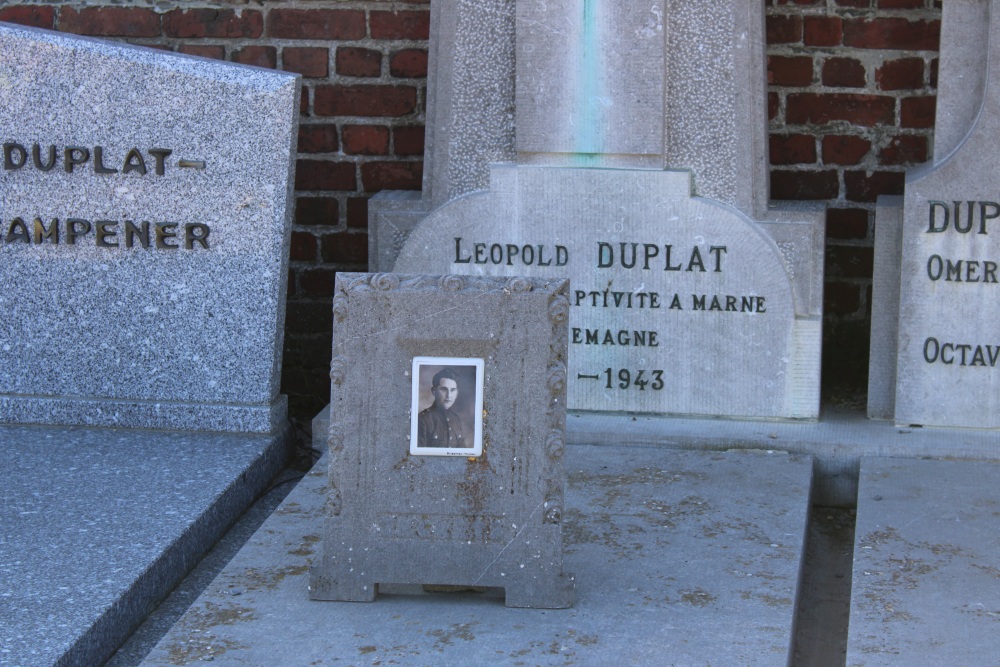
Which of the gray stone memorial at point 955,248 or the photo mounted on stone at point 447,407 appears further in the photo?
the gray stone memorial at point 955,248

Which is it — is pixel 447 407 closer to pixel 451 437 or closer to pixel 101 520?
pixel 451 437

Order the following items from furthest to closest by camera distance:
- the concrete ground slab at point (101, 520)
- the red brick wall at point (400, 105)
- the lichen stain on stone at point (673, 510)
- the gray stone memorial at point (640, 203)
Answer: the red brick wall at point (400, 105) < the gray stone memorial at point (640, 203) < the lichen stain on stone at point (673, 510) < the concrete ground slab at point (101, 520)

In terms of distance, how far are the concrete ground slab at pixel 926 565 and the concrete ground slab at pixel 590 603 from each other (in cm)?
14

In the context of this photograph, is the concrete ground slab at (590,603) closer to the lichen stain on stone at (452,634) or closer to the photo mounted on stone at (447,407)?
the lichen stain on stone at (452,634)

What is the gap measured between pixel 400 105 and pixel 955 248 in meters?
1.69

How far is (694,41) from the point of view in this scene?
3.53 meters

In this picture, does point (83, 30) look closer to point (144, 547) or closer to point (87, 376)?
point (87, 376)

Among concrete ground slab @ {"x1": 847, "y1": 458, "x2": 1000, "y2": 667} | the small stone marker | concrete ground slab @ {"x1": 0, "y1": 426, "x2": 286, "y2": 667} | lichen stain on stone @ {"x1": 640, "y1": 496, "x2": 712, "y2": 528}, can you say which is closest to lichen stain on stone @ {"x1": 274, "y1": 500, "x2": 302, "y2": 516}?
concrete ground slab @ {"x1": 0, "y1": 426, "x2": 286, "y2": 667}

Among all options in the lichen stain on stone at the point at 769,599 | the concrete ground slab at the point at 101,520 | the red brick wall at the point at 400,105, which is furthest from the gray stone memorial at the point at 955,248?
the concrete ground slab at the point at 101,520

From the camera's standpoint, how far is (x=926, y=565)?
2734 millimetres

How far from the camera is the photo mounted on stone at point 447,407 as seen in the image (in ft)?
8.08

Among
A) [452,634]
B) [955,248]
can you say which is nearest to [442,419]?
[452,634]

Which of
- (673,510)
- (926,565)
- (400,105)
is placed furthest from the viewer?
(400,105)

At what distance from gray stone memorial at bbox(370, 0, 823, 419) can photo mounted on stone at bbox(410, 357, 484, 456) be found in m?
1.19
